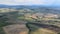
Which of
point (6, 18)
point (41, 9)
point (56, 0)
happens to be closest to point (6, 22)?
point (6, 18)

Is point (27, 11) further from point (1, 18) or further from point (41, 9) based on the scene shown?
point (1, 18)

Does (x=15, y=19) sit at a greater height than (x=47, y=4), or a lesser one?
lesser

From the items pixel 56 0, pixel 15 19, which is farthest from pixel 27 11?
pixel 56 0

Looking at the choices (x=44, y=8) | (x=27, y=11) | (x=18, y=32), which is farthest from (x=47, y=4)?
(x=18, y=32)

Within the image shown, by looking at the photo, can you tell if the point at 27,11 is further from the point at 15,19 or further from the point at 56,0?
the point at 56,0

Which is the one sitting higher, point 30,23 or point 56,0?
point 56,0

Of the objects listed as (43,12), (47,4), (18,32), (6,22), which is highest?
(47,4)

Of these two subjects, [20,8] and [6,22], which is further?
[20,8]

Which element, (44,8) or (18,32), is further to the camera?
(44,8)
